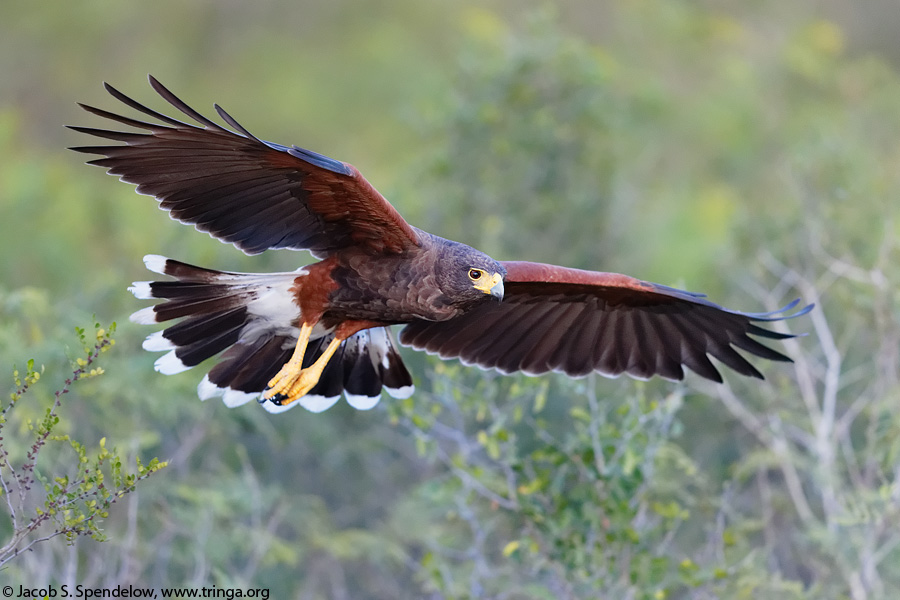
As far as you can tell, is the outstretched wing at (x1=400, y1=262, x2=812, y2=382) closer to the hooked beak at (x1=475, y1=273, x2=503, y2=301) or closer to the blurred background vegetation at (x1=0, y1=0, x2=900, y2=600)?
the blurred background vegetation at (x1=0, y1=0, x2=900, y2=600)

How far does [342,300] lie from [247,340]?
37.8 inches

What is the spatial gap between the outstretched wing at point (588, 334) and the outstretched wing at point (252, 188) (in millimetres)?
1499

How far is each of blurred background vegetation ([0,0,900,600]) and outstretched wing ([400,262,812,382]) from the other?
286mm

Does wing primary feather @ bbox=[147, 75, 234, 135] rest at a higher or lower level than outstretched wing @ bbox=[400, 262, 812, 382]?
lower

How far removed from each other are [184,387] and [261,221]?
396cm

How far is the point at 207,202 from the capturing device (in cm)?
746

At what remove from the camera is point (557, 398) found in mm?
13031

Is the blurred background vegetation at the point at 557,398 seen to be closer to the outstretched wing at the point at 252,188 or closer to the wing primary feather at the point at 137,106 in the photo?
the outstretched wing at the point at 252,188

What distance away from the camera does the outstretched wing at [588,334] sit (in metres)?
9.01

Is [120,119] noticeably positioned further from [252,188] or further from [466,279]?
[466,279]

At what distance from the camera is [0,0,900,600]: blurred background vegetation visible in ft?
28.4

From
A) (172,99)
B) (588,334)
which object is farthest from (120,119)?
(588,334)

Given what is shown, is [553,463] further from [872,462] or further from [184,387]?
[184,387]

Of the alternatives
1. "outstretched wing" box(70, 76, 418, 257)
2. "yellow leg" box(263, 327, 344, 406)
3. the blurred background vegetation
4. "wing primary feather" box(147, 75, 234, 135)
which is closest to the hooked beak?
"outstretched wing" box(70, 76, 418, 257)
